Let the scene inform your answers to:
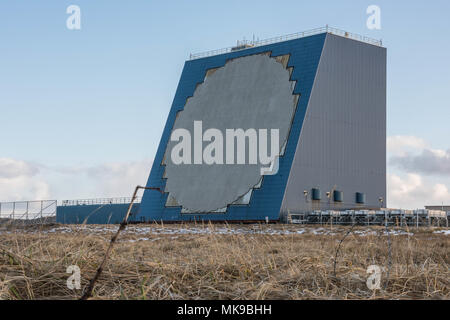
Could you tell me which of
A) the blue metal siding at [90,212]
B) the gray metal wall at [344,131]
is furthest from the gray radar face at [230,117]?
the blue metal siding at [90,212]

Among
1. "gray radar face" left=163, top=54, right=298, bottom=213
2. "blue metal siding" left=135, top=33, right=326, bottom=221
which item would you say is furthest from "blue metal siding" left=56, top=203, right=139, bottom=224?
"gray radar face" left=163, top=54, right=298, bottom=213

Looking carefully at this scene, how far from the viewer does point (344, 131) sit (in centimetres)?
4847

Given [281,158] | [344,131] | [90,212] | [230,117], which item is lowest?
[90,212]

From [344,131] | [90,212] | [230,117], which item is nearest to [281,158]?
[344,131]

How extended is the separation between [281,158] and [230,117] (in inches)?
265

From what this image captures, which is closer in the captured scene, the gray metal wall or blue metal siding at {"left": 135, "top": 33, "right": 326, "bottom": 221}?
blue metal siding at {"left": 135, "top": 33, "right": 326, "bottom": 221}

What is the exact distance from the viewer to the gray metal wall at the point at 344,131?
4566 centimetres

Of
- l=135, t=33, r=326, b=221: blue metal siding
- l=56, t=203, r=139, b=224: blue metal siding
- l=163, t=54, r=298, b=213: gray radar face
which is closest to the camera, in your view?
l=135, t=33, r=326, b=221: blue metal siding

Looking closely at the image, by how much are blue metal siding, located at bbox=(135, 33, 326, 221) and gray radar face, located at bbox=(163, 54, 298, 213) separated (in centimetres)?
60

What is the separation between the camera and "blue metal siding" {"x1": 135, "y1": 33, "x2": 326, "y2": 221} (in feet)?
147

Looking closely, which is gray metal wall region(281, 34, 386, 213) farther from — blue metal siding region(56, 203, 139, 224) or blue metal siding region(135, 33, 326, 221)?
blue metal siding region(56, 203, 139, 224)

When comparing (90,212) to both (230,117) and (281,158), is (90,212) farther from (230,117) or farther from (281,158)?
(281,158)

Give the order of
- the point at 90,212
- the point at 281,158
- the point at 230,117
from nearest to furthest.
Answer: the point at 281,158, the point at 230,117, the point at 90,212

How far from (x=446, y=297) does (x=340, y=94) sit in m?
43.4
